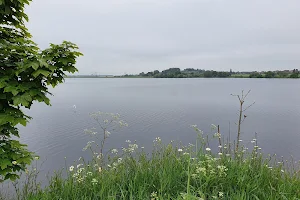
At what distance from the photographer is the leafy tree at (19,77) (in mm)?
3193

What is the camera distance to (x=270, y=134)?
53.2ft

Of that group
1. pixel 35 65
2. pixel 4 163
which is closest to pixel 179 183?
pixel 4 163

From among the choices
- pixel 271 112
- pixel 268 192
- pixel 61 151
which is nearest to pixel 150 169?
pixel 268 192

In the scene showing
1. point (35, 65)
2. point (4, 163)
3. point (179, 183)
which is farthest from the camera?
point (179, 183)

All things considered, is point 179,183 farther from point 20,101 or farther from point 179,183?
point 20,101

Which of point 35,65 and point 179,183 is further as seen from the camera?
point 179,183

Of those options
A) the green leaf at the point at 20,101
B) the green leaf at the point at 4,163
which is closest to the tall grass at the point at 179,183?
the green leaf at the point at 4,163

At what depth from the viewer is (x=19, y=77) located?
3.47 metres

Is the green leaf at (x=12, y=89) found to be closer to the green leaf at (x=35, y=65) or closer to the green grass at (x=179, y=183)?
the green leaf at (x=35, y=65)

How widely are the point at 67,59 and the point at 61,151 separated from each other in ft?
34.6

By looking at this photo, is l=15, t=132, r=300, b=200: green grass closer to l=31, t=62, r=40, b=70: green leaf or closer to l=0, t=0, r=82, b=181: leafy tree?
l=0, t=0, r=82, b=181: leafy tree

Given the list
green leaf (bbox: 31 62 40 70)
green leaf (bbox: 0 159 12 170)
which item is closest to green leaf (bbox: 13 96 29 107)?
green leaf (bbox: 31 62 40 70)

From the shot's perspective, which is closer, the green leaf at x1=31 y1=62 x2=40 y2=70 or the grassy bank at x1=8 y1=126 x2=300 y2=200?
the green leaf at x1=31 y1=62 x2=40 y2=70

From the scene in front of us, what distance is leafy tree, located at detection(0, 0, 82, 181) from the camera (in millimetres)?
3193
